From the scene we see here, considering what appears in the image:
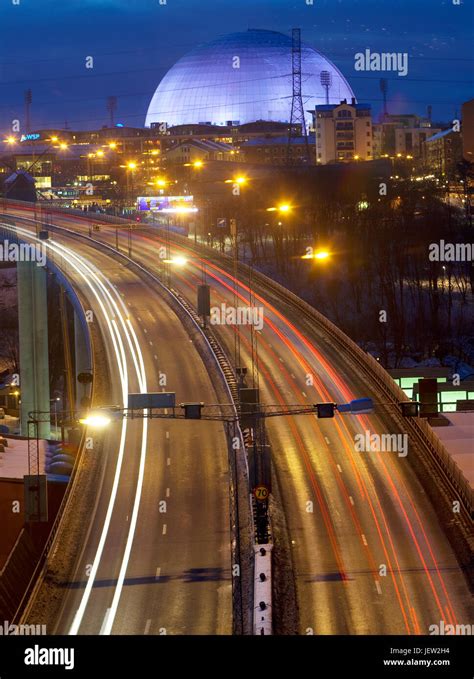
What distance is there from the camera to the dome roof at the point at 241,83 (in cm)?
13238

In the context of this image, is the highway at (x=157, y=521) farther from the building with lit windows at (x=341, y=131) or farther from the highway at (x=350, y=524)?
the building with lit windows at (x=341, y=131)

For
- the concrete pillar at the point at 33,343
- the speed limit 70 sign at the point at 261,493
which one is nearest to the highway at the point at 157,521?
the speed limit 70 sign at the point at 261,493

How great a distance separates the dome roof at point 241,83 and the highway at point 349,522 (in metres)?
99.1

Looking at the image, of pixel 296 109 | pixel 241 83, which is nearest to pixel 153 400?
pixel 296 109

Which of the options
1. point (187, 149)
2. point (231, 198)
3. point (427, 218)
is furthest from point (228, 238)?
point (187, 149)

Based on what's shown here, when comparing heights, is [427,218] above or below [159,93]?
below

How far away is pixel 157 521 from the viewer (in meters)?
23.7

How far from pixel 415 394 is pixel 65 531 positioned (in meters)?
14.8

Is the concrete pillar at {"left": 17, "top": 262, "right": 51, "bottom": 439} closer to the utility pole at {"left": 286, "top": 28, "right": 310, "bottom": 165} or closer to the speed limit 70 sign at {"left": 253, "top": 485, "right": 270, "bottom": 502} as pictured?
the speed limit 70 sign at {"left": 253, "top": 485, "right": 270, "bottom": 502}

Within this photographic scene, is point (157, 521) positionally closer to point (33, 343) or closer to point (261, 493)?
point (261, 493)

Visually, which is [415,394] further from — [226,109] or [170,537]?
[226,109]

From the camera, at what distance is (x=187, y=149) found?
328 ft

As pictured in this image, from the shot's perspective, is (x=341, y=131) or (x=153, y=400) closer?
(x=153, y=400)

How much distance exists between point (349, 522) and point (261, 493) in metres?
1.98
